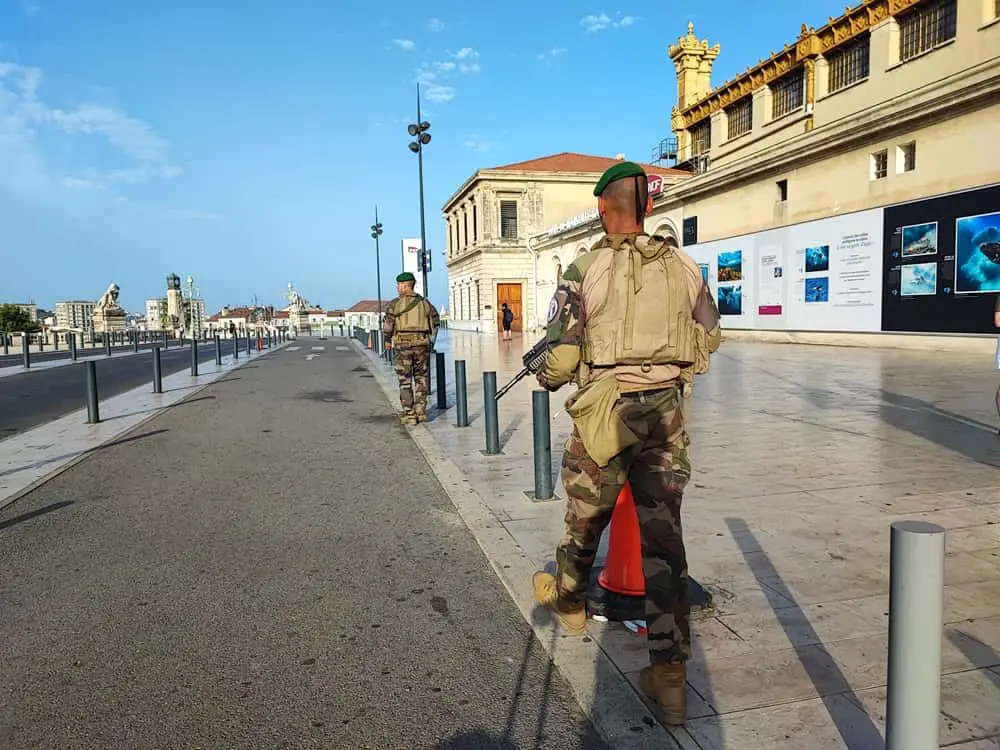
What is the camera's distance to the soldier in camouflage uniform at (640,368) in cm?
263

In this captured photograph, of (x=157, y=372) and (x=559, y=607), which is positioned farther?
(x=157, y=372)

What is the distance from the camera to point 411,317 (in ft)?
30.7

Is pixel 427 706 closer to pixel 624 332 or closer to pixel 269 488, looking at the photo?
pixel 624 332

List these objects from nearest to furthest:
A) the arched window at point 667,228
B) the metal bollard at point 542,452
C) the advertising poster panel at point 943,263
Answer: the metal bollard at point 542,452 < the advertising poster panel at point 943,263 < the arched window at point 667,228

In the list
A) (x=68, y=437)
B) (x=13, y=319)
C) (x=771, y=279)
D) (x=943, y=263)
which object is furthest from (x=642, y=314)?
(x=13, y=319)

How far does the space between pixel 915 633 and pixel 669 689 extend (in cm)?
106

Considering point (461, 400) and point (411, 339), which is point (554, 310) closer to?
point (461, 400)

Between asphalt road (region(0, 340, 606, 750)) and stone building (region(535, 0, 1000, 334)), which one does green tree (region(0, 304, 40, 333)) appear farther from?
asphalt road (region(0, 340, 606, 750))

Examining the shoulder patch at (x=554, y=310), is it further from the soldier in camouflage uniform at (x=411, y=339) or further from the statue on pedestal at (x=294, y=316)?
the statue on pedestal at (x=294, y=316)

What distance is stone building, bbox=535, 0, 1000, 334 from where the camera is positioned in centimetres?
1616

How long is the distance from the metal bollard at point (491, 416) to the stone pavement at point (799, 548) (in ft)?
0.53

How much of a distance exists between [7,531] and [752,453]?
20.4 ft

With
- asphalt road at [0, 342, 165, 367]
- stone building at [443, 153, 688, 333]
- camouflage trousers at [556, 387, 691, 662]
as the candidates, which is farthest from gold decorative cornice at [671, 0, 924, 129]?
asphalt road at [0, 342, 165, 367]

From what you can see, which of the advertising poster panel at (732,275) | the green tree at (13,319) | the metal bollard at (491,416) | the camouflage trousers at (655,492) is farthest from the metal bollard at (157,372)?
the green tree at (13,319)
